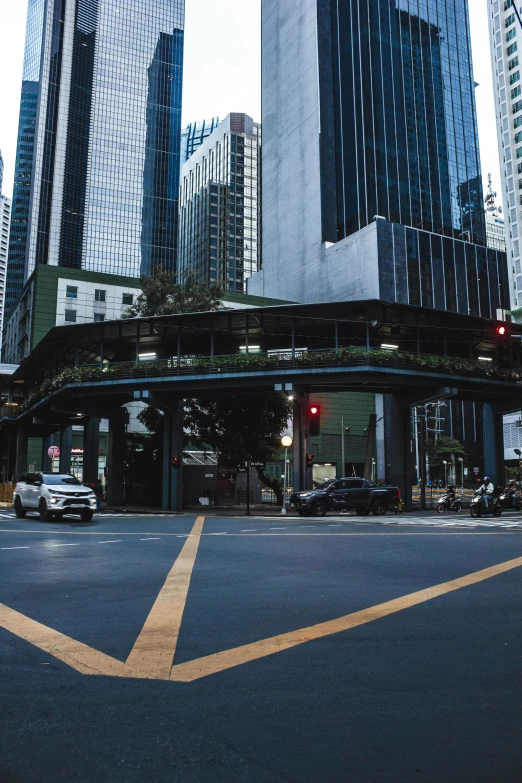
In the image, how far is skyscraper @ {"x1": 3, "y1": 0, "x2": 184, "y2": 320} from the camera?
139 m

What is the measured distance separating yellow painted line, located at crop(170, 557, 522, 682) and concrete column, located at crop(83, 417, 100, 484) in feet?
120

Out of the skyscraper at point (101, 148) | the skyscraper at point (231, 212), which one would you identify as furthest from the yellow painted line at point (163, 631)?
the skyscraper at point (231, 212)

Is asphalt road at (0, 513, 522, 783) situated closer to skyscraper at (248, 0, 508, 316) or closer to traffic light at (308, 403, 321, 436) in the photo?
traffic light at (308, 403, 321, 436)

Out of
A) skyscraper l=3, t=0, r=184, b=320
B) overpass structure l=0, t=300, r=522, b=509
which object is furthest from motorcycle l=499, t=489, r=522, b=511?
skyscraper l=3, t=0, r=184, b=320

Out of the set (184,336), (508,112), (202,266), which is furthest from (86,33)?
(184,336)

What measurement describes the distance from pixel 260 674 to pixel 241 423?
37999 mm

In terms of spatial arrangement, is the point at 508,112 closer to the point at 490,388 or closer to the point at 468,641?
the point at 490,388

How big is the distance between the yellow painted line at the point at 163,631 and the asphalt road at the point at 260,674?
0.10 feet

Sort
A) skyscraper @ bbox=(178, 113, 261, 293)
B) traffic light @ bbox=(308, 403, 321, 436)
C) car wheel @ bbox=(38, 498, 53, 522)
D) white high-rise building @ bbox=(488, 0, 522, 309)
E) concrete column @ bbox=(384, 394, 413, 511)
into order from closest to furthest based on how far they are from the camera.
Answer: car wheel @ bbox=(38, 498, 53, 522), traffic light @ bbox=(308, 403, 321, 436), concrete column @ bbox=(384, 394, 413, 511), white high-rise building @ bbox=(488, 0, 522, 309), skyscraper @ bbox=(178, 113, 261, 293)

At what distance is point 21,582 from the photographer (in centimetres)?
937

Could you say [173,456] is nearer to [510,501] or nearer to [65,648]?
[510,501]

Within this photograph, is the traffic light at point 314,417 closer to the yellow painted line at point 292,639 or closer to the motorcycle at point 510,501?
the motorcycle at point 510,501

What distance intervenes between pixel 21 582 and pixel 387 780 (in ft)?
24.8

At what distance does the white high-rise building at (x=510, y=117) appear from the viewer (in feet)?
379
